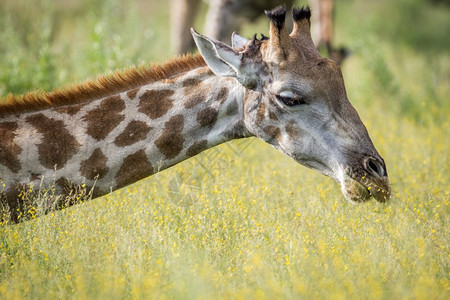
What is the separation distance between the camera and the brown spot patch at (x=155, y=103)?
5035 millimetres

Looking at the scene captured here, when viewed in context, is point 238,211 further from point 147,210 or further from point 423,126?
point 423,126

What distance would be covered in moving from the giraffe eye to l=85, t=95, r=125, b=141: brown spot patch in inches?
48.9

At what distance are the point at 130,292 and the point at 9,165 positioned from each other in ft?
4.92

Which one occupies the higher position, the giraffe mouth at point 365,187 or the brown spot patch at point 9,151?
the giraffe mouth at point 365,187

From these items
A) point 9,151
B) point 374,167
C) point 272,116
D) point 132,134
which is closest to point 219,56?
point 272,116

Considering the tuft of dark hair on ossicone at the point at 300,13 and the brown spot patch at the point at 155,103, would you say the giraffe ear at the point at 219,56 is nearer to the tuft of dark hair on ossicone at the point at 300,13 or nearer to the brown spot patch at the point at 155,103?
the brown spot patch at the point at 155,103

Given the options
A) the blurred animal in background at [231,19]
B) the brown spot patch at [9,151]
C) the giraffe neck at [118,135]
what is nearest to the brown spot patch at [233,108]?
the giraffe neck at [118,135]

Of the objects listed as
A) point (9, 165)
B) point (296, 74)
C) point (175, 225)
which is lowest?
point (175, 225)

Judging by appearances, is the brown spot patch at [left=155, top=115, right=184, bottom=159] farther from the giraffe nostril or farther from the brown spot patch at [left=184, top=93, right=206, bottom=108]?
the giraffe nostril

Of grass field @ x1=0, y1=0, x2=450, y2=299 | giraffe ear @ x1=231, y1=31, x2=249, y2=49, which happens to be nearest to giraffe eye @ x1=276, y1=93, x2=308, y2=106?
giraffe ear @ x1=231, y1=31, x2=249, y2=49

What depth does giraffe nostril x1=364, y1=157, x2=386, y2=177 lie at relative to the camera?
15.4 ft

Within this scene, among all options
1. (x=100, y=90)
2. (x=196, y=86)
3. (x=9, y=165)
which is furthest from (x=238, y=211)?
(x=9, y=165)

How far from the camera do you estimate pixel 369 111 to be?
10.1m

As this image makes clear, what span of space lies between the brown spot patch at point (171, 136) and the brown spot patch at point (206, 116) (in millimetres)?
140
